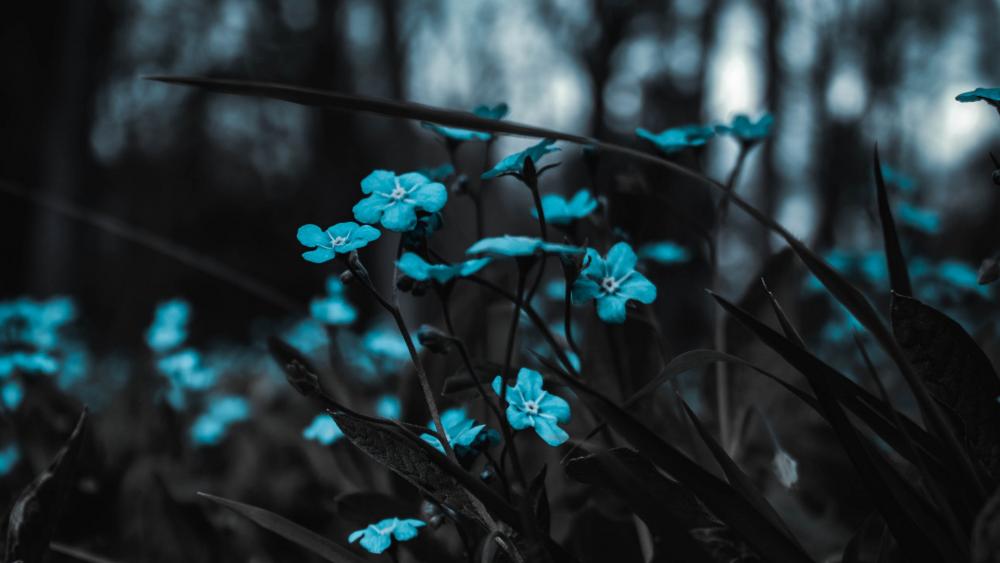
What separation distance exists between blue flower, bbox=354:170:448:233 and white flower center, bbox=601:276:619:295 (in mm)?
196

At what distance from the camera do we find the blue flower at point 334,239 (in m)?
0.81

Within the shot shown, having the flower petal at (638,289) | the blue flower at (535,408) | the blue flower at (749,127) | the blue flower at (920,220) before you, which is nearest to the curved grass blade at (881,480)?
the flower petal at (638,289)

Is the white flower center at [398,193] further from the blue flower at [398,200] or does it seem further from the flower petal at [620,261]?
the flower petal at [620,261]

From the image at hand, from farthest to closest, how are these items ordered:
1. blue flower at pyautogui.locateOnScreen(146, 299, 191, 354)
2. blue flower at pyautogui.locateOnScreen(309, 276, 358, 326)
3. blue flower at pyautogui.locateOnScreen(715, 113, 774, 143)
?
1. blue flower at pyautogui.locateOnScreen(146, 299, 191, 354)
2. blue flower at pyautogui.locateOnScreen(309, 276, 358, 326)
3. blue flower at pyautogui.locateOnScreen(715, 113, 774, 143)

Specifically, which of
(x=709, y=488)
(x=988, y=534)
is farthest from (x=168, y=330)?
(x=988, y=534)

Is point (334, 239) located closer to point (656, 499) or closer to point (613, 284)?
point (613, 284)

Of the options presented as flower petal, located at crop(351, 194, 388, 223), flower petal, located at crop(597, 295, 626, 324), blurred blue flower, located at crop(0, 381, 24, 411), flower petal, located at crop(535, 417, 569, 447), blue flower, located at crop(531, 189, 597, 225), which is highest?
flower petal, located at crop(351, 194, 388, 223)

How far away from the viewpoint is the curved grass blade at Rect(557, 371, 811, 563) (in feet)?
2.55

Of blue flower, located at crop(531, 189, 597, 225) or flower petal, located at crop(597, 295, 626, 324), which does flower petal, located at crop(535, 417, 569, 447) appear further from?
blue flower, located at crop(531, 189, 597, 225)

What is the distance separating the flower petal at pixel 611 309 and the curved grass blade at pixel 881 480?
0.39 feet

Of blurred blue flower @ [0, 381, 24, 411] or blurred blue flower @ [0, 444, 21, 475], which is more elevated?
blurred blue flower @ [0, 381, 24, 411]

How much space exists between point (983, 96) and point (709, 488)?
0.50m

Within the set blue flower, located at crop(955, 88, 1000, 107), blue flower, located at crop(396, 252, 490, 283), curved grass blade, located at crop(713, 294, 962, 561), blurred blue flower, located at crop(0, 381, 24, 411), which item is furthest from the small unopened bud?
blurred blue flower, located at crop(0, 381, 24, 411)

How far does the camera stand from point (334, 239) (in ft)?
2.79
